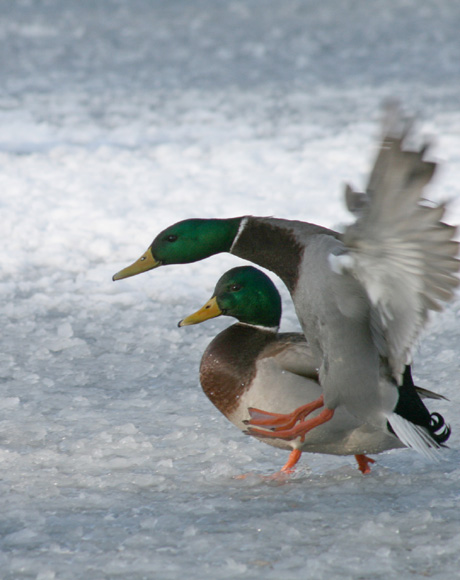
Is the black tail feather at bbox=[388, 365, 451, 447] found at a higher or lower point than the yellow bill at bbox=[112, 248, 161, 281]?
lower

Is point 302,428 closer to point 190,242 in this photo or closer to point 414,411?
point 414,411

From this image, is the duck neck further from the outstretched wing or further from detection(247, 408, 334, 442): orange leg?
detection(247, 408, 334, 442): orange leg

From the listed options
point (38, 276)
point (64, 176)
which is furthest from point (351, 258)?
point (64, 176)

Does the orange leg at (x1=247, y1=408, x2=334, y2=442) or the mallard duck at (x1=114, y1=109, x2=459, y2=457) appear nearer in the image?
the mallard duck at (x1=114, y1=109, x2=459, y2=457)

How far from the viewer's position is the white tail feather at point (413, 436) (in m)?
2.63

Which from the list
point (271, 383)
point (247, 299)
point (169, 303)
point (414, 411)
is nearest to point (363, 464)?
point (414, 411)

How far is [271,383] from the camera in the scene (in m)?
2.80

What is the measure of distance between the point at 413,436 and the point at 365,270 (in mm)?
596

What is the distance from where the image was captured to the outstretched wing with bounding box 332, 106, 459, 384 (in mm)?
2174

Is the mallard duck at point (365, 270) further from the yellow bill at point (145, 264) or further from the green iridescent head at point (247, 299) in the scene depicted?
the green iridescent head at point (247, 299)

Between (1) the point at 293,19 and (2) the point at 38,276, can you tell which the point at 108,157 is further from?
(1) the point at 293,19

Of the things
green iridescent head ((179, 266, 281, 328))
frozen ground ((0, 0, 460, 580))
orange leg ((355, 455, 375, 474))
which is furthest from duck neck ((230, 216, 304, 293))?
orange leg ((355, 455, 375, 474))

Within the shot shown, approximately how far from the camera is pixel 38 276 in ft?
15.1

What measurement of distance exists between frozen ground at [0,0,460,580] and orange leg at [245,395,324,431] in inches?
7.6
